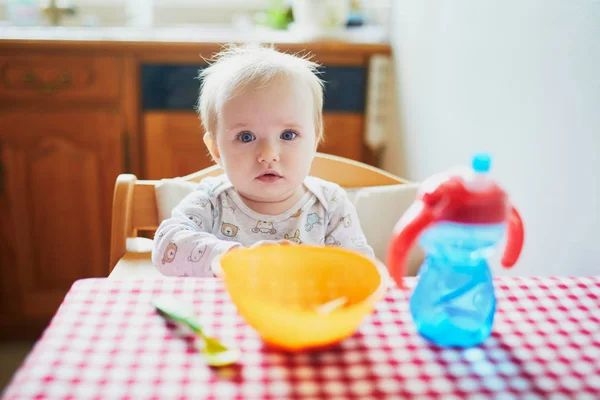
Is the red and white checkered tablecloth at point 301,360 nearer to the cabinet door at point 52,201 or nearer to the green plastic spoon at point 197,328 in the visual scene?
the green plastic spoon at point 197,328

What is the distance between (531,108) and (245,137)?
21.9 inches

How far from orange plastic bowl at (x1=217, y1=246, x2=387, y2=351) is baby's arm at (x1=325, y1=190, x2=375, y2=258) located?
0.38 m

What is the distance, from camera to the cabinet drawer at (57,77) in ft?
6.13

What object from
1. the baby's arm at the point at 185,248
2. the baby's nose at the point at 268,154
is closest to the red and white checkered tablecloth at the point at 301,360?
the baby's arm at the point at 185,248

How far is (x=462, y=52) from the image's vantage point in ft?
4.76

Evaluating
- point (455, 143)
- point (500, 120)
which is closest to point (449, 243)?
point (500, 120)

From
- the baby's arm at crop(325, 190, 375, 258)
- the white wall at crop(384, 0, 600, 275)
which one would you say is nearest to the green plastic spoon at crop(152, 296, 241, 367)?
the baby's arm at crop(325, 190, 375, 258)

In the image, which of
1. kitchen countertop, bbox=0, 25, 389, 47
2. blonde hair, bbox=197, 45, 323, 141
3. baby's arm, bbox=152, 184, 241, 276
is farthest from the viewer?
kitchen countertop, bbox=0, 25, 389, 47

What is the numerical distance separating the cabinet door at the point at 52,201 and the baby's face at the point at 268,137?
1.09 m

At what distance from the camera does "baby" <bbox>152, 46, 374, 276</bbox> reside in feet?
3.11

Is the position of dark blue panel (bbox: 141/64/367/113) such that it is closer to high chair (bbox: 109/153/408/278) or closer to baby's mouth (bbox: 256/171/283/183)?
high chair (bbox: 109/153/408/278)

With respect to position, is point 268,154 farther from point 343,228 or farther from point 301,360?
point 301,360

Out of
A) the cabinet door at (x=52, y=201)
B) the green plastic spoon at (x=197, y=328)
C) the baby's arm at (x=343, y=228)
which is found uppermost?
the green plastic spoon at (x=197, y=328)

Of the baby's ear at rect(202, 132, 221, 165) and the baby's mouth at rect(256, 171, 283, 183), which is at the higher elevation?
the baby's ear at rect(202, 132, 221, 165)
